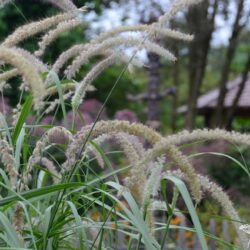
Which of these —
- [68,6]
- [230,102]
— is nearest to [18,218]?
[68,6]

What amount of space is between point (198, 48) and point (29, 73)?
1028 cm

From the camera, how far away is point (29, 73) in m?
1.60

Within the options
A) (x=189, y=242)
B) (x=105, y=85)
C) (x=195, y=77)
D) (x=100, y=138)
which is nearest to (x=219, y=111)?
(x=195, y=77)

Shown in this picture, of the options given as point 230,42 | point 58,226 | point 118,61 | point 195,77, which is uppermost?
point 118,61

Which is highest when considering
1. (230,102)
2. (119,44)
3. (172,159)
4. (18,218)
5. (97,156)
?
(119,44)

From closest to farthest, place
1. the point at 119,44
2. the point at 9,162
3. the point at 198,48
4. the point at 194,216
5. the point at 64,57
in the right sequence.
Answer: the point at 194,216 < the point at 9,162 < the point at 119,44 < the point at 64,57 < the point at 198,48

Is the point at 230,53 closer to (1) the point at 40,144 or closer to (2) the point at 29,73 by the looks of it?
(1) the point at 40,144

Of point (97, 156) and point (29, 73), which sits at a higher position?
point (29, 73)

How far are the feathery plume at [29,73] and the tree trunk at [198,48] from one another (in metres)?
8.48

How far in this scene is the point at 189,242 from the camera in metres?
6.67

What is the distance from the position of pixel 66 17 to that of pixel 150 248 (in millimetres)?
908

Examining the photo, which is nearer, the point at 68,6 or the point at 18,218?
the point at 18,218

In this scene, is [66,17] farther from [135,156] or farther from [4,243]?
[4,243]

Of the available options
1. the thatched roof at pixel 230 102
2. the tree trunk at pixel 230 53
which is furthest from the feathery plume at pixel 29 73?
the thatched roof at pixel 230 102
